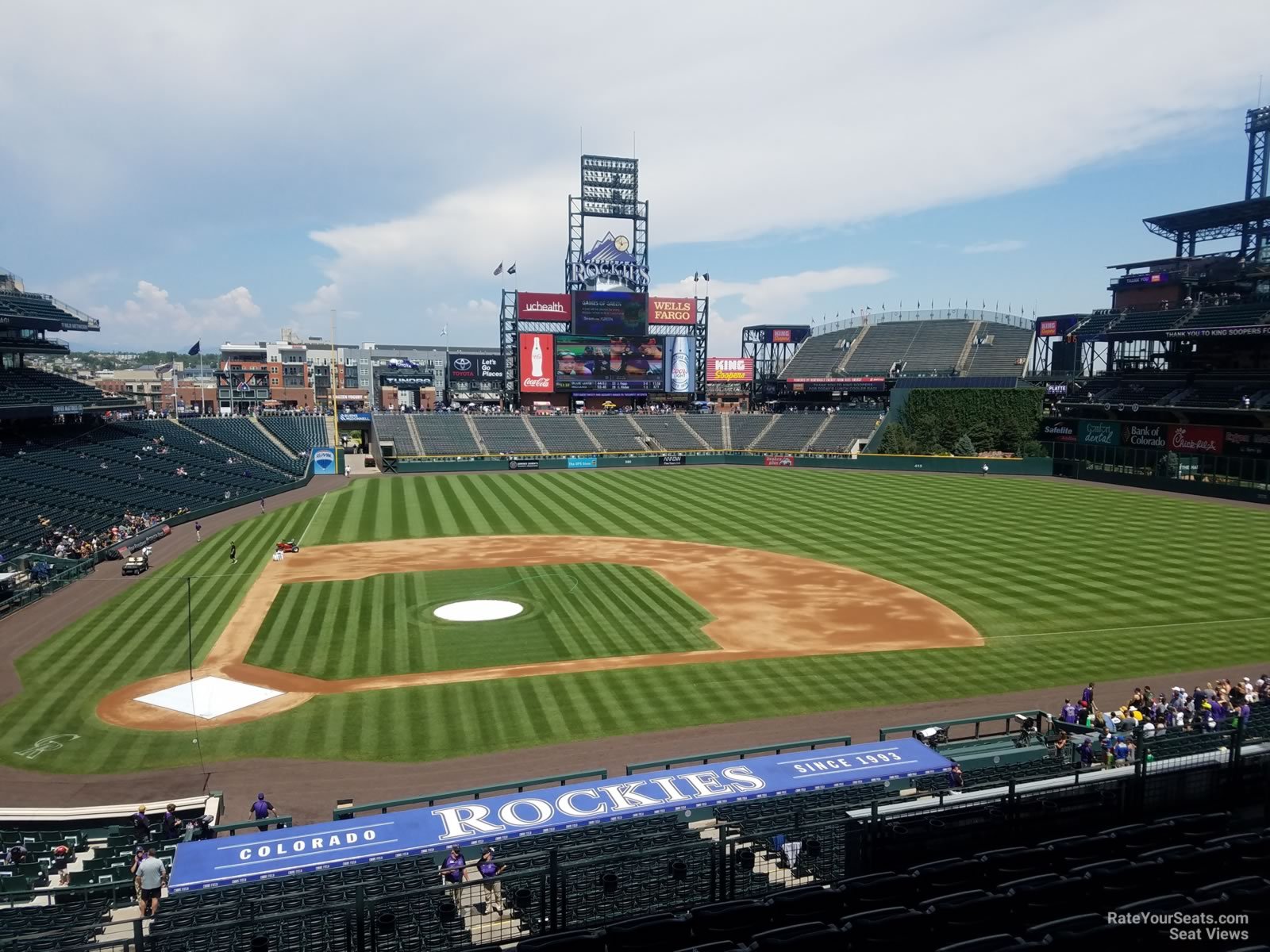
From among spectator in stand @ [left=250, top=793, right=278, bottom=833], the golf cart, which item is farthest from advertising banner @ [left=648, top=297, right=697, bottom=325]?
spectator in stand @ [left=250, top=793, right=278, bottom=833]

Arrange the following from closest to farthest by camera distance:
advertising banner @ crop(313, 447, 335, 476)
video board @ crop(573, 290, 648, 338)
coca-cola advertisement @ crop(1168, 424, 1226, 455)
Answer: coca-cola advertisement @ crop(1168, 424, 1226, 455) → advertising banner @ crop(313, 447, 335, 476) → video board @ crop(573, 290, 648, 338)

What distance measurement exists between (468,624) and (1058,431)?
70.1m

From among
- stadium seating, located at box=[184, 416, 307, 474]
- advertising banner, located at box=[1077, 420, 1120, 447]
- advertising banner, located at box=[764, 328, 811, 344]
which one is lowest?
stadium seating, located at box=[184, 416, 307, 474]

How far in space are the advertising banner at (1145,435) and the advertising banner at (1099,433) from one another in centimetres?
61

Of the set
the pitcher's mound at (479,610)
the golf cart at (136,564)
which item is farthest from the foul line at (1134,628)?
the golf cart at (136,564)

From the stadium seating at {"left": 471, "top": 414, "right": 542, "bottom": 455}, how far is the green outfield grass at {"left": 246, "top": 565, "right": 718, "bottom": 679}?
4909 cm

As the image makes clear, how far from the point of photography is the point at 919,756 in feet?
51.3

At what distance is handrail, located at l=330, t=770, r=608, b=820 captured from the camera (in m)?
14.9

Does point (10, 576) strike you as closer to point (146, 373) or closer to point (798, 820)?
point (798, 820)

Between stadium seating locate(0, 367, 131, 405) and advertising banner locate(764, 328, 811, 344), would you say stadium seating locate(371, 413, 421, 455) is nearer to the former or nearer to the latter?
stadium seating locate(0, 367, 131, 405)

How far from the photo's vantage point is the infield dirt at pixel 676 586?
23.7 meters

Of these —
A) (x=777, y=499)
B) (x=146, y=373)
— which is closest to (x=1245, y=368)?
(x=777, y=499)

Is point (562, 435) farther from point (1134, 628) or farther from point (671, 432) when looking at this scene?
point (1134, 628)

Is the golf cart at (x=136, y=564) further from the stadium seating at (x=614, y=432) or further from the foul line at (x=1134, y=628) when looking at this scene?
the stadium seating at (x=614, y=432)
